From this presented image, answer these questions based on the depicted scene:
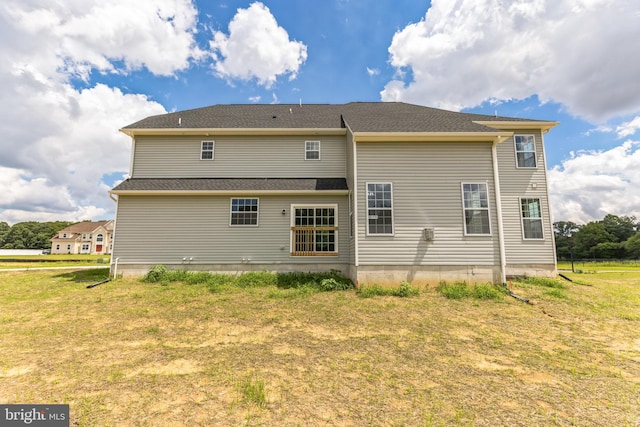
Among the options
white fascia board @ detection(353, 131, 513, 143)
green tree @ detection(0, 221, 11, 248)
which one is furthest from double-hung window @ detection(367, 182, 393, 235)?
green tree @ detection(0, 221, 11, 248)

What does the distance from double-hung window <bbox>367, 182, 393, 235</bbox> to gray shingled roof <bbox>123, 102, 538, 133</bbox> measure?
2052mm

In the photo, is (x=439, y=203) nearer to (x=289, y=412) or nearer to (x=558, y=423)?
(x=558, y=423)

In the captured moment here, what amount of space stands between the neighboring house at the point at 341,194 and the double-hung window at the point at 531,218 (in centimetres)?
4

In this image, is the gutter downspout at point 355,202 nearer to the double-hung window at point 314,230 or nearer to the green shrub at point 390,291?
the green shrub at point 390,291

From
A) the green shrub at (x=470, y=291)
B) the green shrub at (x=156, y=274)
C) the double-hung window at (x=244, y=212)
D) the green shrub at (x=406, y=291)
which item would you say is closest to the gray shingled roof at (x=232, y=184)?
the double-hung window at (x=244, y=212)

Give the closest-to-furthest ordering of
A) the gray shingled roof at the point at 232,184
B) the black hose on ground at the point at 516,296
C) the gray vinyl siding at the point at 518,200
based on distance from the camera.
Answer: the black hose on ground at the point at 516,296 < the gray vinyl siding at the point at 518,200 < the gray shingled roof at the point at 232,184

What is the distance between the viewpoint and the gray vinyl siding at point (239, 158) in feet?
41.5

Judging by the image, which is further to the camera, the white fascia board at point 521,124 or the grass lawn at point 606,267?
the grass lawn at point 606,267

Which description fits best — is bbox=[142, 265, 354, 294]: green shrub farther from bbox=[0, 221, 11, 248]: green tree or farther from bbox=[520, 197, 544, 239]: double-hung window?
bbox=[0, 221, 11, 248]: green tree

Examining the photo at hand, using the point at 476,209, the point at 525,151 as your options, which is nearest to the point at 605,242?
the point at 525,151

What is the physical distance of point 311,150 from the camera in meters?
12.8

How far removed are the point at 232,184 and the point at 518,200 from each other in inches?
469

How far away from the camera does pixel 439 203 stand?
375 inches

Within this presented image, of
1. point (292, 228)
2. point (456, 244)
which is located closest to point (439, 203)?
point (456, 244)
